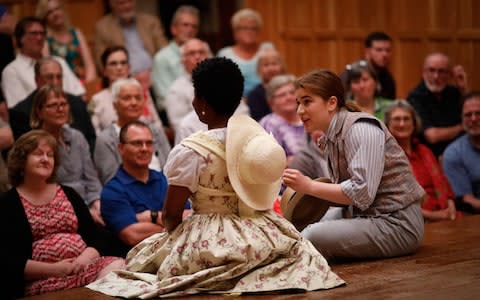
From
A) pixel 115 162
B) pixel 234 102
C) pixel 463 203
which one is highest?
pixel 234 102

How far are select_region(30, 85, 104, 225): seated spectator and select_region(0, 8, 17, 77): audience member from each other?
109cm

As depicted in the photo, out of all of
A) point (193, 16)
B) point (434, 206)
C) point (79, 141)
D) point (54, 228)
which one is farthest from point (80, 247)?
point (193, 16)

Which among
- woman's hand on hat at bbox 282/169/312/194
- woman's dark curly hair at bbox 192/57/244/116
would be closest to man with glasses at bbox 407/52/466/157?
woman's hand on hat at bbox 282/169/312/194

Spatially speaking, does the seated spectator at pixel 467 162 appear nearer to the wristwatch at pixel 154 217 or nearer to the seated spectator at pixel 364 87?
the seated spectator at pixel 364 87

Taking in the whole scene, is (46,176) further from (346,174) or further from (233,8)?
(233,8)

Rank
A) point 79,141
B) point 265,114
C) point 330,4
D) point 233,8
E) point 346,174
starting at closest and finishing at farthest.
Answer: point 346,174, point 79,141, point 265,114, point 330,4, point 233,8

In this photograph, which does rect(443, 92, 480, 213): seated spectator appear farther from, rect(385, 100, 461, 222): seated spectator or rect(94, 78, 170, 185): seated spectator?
rect(94, 78, 170, 185): seated spectator

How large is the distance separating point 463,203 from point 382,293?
7.29ft

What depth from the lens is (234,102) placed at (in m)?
3.27

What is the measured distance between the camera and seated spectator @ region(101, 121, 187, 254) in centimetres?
436

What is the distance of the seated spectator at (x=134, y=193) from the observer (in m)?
4.36

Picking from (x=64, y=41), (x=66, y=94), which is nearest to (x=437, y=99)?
(x=66, y=94)

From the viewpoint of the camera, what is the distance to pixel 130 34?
6.75 meters

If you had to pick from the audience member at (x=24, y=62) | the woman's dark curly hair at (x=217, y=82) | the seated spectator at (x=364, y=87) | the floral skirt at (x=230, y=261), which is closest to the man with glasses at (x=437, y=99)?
the seated spectator at (x=364, y=87)
